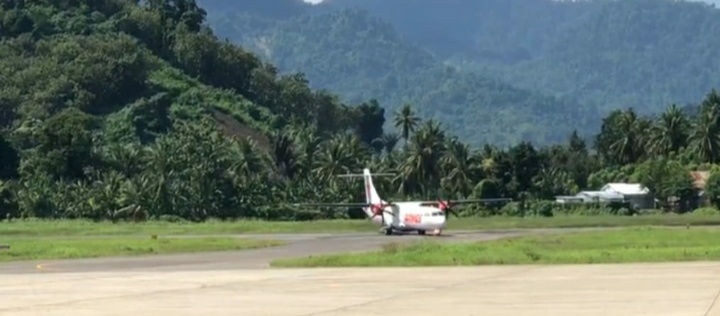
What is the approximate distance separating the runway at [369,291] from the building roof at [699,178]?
80.9 meters

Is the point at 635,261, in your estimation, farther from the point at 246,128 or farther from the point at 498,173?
the point at 246,128

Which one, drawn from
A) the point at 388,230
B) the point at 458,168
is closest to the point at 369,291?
the point at 388,230

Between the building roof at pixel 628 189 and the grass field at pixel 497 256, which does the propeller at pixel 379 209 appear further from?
the building roof at pixel 628 189

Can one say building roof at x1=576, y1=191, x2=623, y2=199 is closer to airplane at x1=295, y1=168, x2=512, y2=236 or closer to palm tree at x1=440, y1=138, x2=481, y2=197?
palm tree at x1=440, y1=138, x2=481, y2=197

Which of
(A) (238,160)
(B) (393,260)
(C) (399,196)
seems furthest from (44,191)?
(B) (393,260)

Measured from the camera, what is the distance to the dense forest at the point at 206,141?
10888 centimetres

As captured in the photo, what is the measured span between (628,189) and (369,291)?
321 ft

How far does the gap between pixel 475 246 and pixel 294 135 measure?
88153 mm

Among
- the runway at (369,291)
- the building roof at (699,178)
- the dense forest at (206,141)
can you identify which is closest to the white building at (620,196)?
the dense forest at (206,141)

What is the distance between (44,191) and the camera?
10756 cm

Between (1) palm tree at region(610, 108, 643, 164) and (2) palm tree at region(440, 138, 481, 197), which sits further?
(1) palm tree at region(610, 108, 643, 164)

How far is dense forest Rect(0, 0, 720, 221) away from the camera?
10888cm

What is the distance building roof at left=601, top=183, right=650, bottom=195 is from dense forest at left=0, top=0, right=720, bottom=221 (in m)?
0.95

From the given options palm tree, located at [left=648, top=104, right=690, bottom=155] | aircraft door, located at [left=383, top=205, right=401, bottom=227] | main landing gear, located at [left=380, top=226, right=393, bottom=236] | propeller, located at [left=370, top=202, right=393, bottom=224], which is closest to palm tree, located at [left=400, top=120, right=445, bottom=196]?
palm tree, located at [left=648, top=104, right=690, bottom=155]
